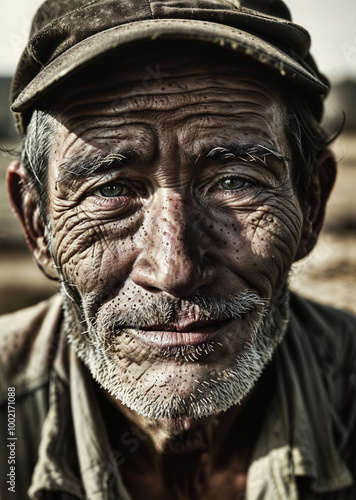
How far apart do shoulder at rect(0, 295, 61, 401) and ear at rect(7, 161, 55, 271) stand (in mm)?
387

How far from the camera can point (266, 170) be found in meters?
1.88

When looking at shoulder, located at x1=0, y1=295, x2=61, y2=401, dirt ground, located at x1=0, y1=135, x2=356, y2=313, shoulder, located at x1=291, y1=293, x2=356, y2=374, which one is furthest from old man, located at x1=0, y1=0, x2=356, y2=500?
dirt ground, located at x1=0, y1=135, x2=356, y2=313

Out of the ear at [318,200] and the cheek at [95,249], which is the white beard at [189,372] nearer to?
the cheek at [95,249]

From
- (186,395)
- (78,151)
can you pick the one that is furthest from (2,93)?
(186,395)

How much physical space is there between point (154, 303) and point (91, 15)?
0.99m

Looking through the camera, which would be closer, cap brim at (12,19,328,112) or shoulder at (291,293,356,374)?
cap brim at (12,19,328,112)

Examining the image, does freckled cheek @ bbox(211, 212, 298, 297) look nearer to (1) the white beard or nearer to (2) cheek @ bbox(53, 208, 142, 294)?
(1) the white beard

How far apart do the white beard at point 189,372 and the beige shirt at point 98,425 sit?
0.30m

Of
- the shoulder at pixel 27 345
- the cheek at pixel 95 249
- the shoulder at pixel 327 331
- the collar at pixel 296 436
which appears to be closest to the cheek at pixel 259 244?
the cheek at pixel 95 249

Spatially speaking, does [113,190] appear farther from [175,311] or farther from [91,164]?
[175,311]

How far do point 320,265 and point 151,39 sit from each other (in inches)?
109

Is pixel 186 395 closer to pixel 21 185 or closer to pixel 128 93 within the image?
pixel 128 93

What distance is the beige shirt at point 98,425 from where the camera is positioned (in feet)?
7.12

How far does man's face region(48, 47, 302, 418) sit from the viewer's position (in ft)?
5.63
